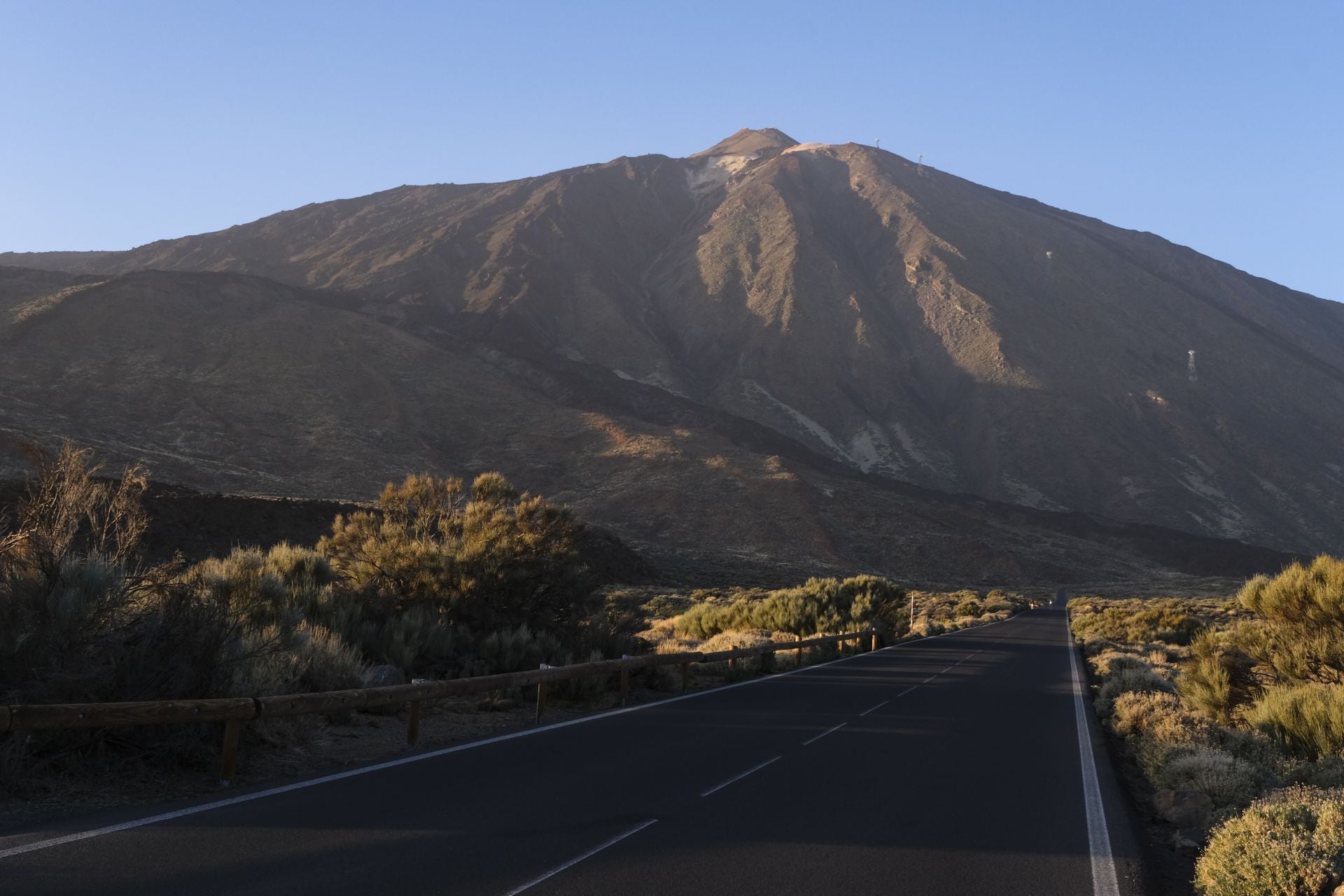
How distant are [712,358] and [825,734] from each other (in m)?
120

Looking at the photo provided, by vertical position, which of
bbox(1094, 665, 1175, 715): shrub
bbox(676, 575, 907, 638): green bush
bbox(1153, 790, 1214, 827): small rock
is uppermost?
bbox(1153, 790, 1214, 827): small rock

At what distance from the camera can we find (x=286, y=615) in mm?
13234

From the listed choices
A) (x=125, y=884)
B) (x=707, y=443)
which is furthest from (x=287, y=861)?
(x=707, y=443)

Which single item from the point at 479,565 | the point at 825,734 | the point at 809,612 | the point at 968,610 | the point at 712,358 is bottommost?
the point at 968,610

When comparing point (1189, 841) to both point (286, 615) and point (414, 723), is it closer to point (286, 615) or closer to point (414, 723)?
point (414, 723)

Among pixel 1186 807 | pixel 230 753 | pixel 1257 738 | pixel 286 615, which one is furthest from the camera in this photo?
pixel 286 615

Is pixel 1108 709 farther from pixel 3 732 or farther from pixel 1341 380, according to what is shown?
pixel 1341 380

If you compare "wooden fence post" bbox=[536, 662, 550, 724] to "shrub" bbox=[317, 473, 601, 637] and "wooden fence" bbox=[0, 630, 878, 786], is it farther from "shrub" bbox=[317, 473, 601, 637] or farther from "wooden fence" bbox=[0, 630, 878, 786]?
"shrub" bbox=[317, 473, 601, 637]

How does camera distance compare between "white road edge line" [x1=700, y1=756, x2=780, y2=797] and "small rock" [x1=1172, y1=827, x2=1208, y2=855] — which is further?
"white road edge line" [x1=700, y1=756, x2=780, y2=797]

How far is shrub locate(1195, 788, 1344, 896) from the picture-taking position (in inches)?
241

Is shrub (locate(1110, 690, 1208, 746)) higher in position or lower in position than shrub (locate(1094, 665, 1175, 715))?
higher

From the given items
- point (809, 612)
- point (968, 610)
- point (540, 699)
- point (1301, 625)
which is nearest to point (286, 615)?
point (540, 699)

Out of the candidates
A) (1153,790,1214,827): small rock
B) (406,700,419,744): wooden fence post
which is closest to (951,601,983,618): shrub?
(1153,790,1214,827): small rock

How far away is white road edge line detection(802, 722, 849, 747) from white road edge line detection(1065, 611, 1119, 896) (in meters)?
2.81
